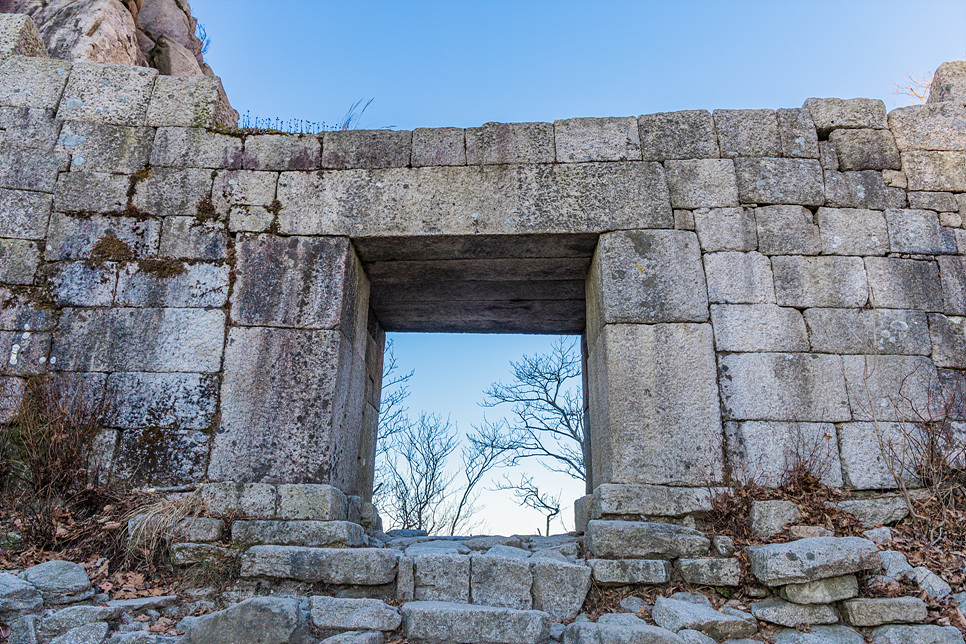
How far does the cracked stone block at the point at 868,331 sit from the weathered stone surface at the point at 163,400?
4.10 m

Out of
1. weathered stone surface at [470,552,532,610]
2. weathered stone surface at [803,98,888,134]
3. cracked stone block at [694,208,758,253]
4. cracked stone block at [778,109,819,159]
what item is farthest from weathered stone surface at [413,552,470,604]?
weathered stone surface at [803,98,888,134]

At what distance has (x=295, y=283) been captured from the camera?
479 centimetres

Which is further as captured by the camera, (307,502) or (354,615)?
(307,502)

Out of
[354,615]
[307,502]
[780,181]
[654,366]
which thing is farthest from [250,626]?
[780,181]

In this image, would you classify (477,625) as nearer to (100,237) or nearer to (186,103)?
(100,237)

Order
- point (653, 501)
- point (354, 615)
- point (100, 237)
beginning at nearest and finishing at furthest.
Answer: point (354, 615)
point (653, 501)
point (100, 237)

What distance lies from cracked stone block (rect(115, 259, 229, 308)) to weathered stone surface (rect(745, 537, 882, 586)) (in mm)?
3850

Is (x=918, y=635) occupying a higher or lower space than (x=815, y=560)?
lower

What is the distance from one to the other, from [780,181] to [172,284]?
446 centimetres

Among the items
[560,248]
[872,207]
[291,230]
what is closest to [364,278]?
[291,230]

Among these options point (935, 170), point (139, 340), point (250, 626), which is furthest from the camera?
point (935, 170)

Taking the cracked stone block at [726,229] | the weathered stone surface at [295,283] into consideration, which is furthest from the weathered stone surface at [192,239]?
the cracked stone block at [726,229]

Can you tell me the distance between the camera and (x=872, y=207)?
4922 millimetres

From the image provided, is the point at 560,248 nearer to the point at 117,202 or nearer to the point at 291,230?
the point at 291,230
